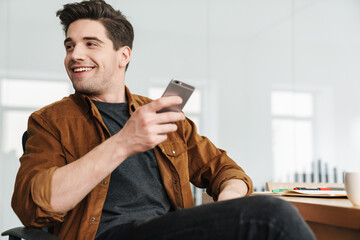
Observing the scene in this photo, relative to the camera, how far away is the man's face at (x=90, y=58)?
1.55 m

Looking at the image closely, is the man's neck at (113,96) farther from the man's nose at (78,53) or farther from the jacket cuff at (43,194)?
the jacket cuff at (43,194)

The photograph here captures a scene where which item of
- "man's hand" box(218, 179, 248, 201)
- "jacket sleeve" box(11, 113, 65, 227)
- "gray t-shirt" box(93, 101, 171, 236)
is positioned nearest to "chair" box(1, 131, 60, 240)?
"jacket sleeve" box(11, 113, 65, 227)

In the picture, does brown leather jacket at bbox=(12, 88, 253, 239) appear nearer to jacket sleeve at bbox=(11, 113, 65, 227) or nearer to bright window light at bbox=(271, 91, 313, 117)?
jacket sleeve at bbox=(11, 113, 65, 227)

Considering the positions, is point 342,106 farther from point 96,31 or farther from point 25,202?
point 25,202

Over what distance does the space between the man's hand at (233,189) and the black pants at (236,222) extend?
1.17ft

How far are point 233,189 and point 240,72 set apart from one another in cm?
293

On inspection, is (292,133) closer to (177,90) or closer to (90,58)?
(90,58)

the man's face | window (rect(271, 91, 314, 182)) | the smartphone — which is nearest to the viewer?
the smartphone

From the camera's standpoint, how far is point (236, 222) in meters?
0.91

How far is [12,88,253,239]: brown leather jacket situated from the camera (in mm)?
1154

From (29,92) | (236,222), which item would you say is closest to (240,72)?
(29,92)

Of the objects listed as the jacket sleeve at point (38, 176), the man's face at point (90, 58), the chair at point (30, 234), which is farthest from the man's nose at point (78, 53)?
the chair at point (30, 234)

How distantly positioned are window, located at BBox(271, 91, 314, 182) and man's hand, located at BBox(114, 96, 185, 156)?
10.8 ft

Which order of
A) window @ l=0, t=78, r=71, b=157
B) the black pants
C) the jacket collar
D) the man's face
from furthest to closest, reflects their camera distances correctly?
window @ l=0, t=78, r=71, b=157 < the man's face < the jacket collar < the black pants
